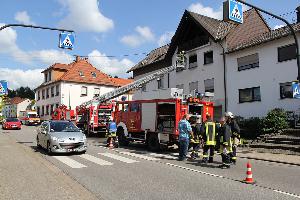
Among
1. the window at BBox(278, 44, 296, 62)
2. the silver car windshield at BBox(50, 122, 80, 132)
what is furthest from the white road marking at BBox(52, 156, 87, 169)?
the window at BBox(278, 44, 296, 62)

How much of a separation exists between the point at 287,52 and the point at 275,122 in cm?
532

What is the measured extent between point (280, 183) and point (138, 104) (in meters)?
9.82

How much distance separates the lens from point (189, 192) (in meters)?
7.64

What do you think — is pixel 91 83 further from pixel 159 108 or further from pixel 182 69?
pixel 159 108

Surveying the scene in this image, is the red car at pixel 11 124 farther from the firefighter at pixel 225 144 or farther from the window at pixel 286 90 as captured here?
the firefighter at pixel 225 144

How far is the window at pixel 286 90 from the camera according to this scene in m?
21.6

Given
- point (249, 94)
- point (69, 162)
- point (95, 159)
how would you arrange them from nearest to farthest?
point (69, 162)
point (95, 159)
point (249, 94)

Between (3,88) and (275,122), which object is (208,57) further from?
(3,88)

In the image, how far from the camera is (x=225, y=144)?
11.3 m

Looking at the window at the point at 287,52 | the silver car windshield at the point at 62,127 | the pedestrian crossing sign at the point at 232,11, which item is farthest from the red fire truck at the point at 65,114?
the pedestrian crossing sign at the point at 232,11

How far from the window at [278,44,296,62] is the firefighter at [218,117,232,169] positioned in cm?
1230

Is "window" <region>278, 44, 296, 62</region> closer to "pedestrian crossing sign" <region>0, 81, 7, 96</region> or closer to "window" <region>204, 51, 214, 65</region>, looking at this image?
"window" <region>204, 51, 214, 65</region>

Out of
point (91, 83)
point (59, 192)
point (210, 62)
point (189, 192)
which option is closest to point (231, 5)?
point (189, 192)

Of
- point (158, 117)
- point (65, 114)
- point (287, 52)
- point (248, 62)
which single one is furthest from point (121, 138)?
point (65, 114)
